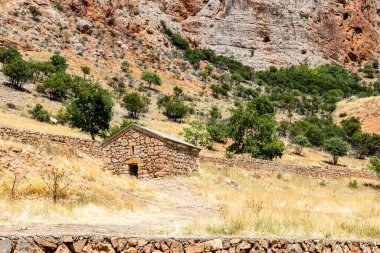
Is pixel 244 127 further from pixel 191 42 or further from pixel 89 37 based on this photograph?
pixel 191 42

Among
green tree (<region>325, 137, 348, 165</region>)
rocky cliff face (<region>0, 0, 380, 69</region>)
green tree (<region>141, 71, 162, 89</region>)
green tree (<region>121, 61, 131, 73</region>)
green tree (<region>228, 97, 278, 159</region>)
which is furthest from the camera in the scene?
rocky cliff face (<region>0, 0, 380, 69</region>)

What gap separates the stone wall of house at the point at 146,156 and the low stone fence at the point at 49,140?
0.59m

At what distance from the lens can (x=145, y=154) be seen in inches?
793

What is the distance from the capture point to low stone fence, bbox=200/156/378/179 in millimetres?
28547

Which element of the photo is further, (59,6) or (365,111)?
(59,6)

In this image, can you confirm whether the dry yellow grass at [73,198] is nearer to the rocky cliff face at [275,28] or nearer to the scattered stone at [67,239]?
the scattered stone at [67,239]

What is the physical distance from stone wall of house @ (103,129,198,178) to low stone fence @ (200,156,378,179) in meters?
6.83

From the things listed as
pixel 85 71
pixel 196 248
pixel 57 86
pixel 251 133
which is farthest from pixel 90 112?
pixel 196 248

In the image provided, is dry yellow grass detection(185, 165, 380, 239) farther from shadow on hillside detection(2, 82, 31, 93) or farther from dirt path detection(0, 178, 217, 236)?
shadow on hillside detection(2, 82, 31, 93)

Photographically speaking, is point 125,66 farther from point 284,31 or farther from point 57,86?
A: point 284,31

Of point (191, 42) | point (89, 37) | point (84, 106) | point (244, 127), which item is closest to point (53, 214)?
point (84, 106)

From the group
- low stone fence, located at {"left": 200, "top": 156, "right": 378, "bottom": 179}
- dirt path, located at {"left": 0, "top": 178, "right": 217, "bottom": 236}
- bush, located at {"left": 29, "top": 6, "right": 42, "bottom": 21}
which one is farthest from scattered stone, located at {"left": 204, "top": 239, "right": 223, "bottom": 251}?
bush, located at {"left": 29, "top": 6, "right": 42, "bottom": 21}

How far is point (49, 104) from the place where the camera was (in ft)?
132

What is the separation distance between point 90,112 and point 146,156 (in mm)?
13416
